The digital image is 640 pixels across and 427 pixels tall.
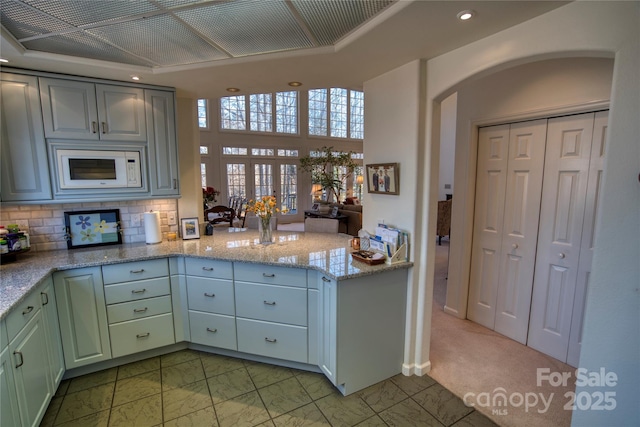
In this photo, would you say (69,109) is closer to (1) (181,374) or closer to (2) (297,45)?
(2) (297,45)

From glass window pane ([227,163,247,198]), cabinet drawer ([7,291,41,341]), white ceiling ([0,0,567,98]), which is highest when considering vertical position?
white ceiling ([0,0,567,98])

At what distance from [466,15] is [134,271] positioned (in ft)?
9.12

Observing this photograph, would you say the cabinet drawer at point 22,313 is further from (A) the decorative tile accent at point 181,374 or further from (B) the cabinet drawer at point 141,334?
(A) the decorative tile accent at point 181,374

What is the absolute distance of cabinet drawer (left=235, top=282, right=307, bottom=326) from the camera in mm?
2334

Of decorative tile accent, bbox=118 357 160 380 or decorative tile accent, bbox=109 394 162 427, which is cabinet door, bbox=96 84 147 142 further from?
decorative tile accent, bbox=109 394 162 427

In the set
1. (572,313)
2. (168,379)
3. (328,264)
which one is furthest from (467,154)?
(168,379)

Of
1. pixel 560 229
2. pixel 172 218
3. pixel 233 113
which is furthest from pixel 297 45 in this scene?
pixel 233 113

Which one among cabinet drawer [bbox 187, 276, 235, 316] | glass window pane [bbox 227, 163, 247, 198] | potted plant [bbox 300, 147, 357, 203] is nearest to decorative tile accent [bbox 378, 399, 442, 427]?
cabinet drawer [bbox 187, 276, 235, 316]

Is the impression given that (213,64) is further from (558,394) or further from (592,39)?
(558,394)

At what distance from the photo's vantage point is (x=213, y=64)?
2.31m

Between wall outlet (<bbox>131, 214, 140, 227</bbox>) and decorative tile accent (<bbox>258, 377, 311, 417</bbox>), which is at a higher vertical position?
wall outlet (<bbox>131, 214, 140, 227</bbox>)

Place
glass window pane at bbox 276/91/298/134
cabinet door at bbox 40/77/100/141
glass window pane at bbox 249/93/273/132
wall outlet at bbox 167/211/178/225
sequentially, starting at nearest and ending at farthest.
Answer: cabinet door at bbox 40/77/100/141 → wall outlet at bbox 167/211/178/225 → glass window pane at bbox 249/93/273/132 → glass window pane at bbox 276/91/298/134

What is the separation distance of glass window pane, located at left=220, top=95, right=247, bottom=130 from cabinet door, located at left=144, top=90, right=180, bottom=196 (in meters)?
6.17

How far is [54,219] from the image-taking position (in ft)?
8.75
